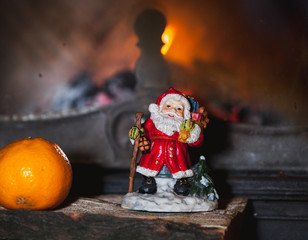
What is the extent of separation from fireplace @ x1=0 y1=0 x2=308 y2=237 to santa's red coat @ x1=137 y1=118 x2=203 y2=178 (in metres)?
0.34

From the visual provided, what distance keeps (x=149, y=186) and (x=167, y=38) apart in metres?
0.75

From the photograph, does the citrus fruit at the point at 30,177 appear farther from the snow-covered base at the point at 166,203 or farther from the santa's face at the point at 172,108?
the santa's face at the point at 172,108

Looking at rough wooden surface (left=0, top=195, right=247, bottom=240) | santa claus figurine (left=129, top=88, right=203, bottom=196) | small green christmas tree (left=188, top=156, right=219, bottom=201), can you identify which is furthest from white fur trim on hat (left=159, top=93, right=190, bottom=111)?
rough wooden surface (left=0, top=195, right=247, bottom=240)

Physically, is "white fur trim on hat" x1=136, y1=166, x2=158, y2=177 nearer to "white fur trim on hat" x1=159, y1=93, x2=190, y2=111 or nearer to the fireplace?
"white fur trim on hat" x1=159, y1=93, x2=190, y2=111

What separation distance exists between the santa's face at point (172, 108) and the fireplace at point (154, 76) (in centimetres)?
38

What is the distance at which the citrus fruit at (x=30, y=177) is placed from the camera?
1.01 metres

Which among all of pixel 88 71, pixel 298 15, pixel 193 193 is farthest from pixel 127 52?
pixel 193 193

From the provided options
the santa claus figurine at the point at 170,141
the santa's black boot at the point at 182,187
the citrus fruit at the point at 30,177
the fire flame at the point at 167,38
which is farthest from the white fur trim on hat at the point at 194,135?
the fire flame at the point at 167,38

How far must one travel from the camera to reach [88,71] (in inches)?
68.0

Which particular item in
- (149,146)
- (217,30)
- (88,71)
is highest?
(217,30)

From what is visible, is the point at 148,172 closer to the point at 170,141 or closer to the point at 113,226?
the point at 170,141

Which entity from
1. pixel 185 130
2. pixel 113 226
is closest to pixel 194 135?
pixel 185 130

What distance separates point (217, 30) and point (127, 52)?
13.9 inches

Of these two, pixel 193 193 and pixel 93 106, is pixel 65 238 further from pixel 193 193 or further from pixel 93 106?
pixel 93 106
